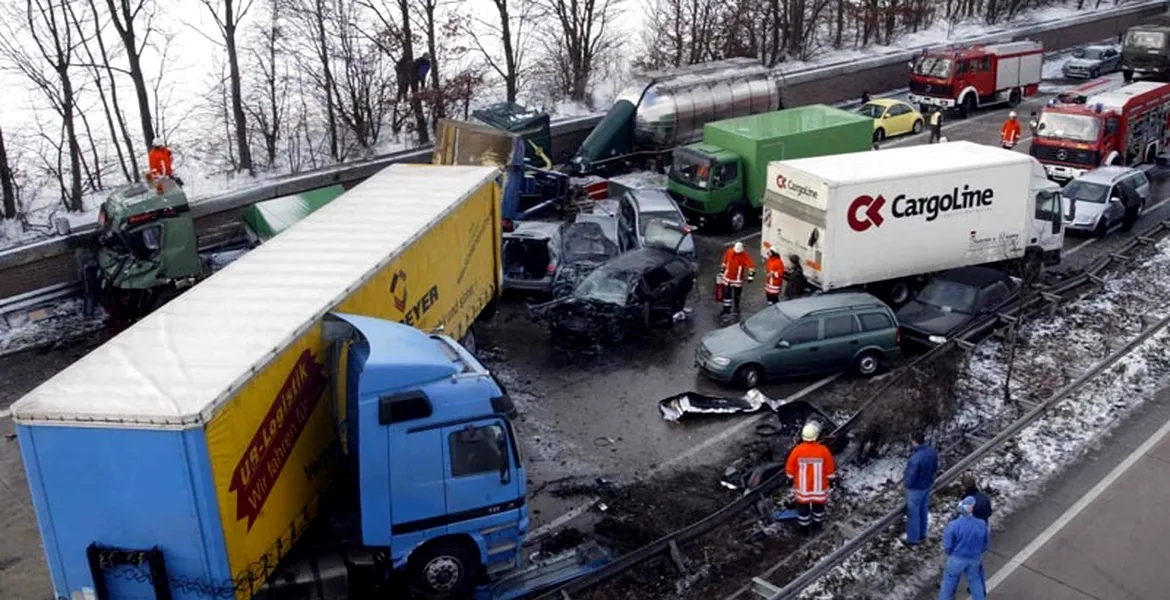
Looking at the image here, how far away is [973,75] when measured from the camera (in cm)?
3306

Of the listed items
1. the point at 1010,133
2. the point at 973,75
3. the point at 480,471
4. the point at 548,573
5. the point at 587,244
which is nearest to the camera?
the point at 480,471

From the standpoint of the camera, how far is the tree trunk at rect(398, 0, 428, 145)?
91.1 ft

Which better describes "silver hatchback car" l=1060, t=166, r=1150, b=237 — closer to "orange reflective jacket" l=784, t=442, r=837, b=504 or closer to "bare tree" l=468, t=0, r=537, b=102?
"orange reflective jacket" l=784, t=442, r=837, b=504

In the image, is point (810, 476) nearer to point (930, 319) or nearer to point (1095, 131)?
point (930, 319)

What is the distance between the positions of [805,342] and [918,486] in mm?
4946

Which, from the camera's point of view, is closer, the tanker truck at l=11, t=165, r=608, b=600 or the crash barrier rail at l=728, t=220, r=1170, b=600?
the tanker truck at l=11, t=165, r=608, b=600

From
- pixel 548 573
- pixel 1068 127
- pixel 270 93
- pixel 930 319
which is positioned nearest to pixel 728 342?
pixel 930 319

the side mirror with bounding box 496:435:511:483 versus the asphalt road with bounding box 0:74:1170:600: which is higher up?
the side mirror with bounding box 496:435:511:483

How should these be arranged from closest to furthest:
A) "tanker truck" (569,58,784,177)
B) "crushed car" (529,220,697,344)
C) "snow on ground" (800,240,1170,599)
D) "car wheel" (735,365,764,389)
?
"snow on ground" (800,240,1170,599), "car wheel" (735,365,764,389), "crushed car" (529,220,697,344), "tanker truck" (569,58,784,177)

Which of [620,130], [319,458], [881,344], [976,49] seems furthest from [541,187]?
[976,49]

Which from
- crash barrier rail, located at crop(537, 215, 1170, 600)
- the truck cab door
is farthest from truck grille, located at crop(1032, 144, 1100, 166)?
the truck cab door

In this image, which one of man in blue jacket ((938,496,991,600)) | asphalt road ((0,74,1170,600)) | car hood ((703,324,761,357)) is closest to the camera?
man in blue jacket ((938,496,991,600))

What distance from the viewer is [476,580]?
11008 millimetres

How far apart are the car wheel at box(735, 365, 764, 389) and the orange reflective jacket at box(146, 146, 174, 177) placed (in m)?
12.4
